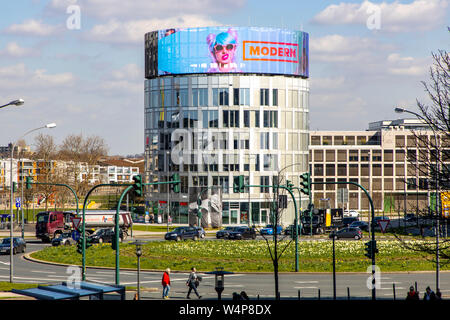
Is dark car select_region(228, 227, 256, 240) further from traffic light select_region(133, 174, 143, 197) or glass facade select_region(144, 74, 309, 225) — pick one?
traffic light select_region(133, 174, 143, 197)

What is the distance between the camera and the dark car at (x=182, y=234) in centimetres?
6319

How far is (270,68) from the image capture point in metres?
95.6

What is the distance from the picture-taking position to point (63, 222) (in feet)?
222

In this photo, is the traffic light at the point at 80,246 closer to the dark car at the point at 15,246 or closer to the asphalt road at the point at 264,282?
the asphalt road at the point at 264,282

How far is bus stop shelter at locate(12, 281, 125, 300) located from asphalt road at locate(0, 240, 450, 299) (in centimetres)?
1215

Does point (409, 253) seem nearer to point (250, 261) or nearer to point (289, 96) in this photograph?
point (250, 261)

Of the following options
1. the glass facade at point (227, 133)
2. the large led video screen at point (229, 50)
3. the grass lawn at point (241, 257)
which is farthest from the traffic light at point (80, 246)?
the large led video screen at point (229, 50)

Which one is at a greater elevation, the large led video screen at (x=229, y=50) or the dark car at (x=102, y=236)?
the large led video screen at (x=229, y=50)

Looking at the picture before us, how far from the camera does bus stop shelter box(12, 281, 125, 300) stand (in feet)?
59.0

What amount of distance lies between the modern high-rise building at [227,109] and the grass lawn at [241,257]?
40225 mm

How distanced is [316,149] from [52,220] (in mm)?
85395

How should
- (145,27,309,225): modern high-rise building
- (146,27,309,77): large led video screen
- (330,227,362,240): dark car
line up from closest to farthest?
(330,227,362,240): dark car, (146,27,309,77): large led video screen, (145,27,309,225): modern high-rise building

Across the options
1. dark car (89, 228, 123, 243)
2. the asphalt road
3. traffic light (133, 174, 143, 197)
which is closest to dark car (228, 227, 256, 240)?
dark car (89, 228, 123, 243)

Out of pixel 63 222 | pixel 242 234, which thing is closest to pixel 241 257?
pixel 242 234
